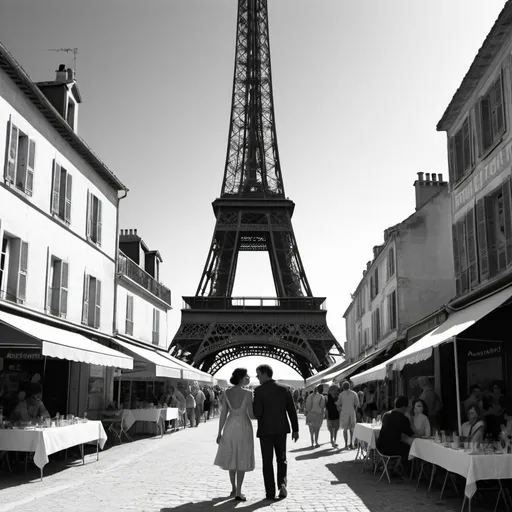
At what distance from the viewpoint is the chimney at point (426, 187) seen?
82.9 ft

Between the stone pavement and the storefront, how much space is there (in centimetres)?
190

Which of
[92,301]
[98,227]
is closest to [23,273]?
[92,301]

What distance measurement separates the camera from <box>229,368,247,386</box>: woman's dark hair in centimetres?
821

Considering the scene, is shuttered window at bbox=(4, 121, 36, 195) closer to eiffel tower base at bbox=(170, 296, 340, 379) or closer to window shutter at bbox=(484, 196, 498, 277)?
window shutter at bbox=(484, 196, 498, 277)

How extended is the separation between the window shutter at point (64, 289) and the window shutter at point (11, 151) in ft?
11.6

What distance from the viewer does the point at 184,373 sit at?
2095 cm

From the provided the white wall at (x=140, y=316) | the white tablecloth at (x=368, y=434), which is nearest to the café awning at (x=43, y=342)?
the white tablecloth at (x=368, y=434)

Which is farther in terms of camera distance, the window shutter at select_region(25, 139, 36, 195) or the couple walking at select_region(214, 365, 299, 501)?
the window shutter at select_region(25, 139, 36, 195)

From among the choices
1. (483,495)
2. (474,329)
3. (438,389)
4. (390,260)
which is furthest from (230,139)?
(483,495)

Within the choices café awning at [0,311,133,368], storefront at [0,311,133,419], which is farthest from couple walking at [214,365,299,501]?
storefront at [0,311,133,419]

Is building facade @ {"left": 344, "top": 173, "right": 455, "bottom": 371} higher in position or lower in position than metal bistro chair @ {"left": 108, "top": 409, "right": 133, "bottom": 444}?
higher

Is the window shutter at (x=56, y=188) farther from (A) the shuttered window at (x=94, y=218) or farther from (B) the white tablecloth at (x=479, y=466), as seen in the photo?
(B) the white tablecloth at (x=479, y=466)

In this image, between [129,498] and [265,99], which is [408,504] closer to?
[129,498]

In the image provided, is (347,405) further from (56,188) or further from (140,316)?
(140,316)
